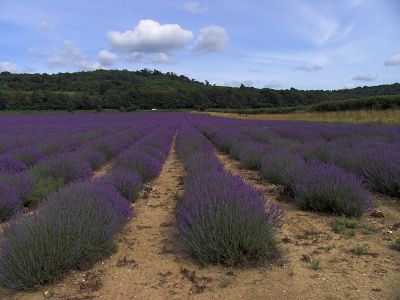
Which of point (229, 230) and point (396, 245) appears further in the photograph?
point (396, 245)

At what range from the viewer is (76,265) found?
12.2 ft

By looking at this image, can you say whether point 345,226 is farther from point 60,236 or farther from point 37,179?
point 37,179

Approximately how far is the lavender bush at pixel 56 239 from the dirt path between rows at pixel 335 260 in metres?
1.62

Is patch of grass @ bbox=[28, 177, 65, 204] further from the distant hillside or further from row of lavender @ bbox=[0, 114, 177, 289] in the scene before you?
the distant hillside

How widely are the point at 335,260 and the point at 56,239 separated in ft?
7.96

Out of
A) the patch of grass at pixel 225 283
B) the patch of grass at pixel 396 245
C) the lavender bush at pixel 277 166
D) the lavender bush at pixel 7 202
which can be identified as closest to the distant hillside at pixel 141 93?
the lavender bush at pixel 277 166

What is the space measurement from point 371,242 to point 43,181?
16.5 ft

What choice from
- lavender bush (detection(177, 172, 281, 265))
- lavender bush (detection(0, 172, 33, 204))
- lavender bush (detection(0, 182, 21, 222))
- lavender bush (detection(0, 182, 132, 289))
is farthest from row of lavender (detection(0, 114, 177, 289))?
lavender bush (detection(0, 172, 33, 204))

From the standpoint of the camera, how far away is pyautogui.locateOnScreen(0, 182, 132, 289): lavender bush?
10.9ft

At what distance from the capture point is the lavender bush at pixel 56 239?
10.9 ft

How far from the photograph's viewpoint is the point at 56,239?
351 cm

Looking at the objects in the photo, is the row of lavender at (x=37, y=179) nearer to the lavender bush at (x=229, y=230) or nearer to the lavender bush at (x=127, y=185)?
the lavender bush at (x=127, y=185)

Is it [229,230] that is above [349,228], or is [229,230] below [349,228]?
above

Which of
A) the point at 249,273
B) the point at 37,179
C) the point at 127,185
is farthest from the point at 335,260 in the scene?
the point at 37,179
